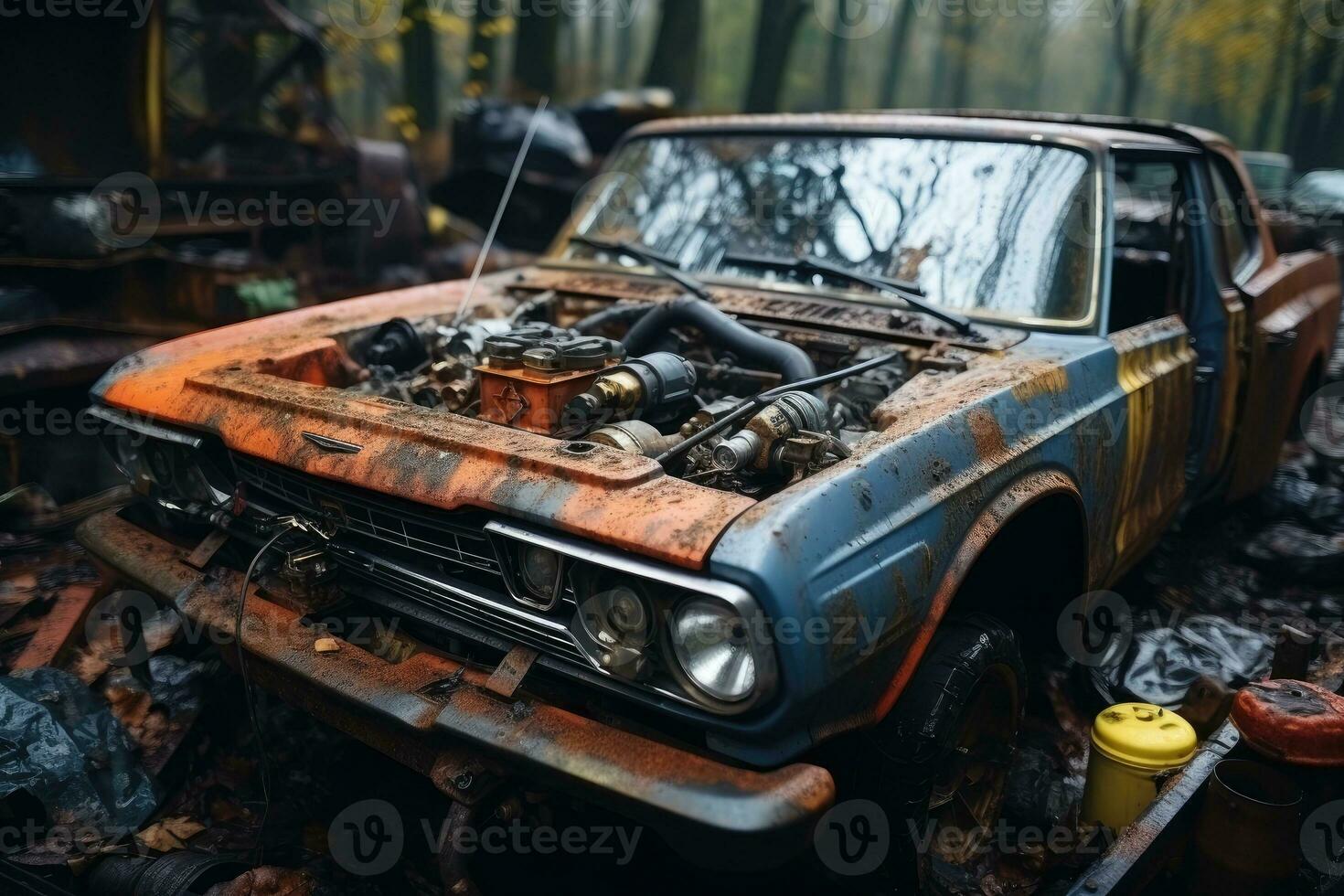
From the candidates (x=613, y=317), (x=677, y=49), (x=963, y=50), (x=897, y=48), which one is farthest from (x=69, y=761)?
(x=897, y=48)

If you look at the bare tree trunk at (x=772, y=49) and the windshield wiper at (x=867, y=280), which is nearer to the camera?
the windshield wiper at (x=867, y=280)

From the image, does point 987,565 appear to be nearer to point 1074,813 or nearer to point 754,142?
point 1074,813

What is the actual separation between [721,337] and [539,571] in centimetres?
119

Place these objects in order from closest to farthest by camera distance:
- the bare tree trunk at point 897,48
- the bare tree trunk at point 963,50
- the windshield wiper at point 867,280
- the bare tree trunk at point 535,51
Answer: the windshield wiper at point 867,280 → the bare tree trunk at point 535,51 → the bare tree trunk at point 963,50 → the bare tree trunk at point 897,48

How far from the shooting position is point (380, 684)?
220cm

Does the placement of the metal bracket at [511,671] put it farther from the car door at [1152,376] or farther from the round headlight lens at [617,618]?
the car door at [1152,376]

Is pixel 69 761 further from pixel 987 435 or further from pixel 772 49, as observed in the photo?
pixel 772 49

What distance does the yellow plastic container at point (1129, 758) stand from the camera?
2.76m

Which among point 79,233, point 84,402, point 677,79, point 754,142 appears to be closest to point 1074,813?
point 754,142

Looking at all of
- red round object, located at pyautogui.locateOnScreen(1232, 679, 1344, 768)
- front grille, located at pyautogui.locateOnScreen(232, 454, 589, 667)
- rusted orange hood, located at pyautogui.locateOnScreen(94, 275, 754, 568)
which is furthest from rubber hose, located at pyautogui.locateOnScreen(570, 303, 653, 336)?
red round object, located at pyautogui.locateOnScreen(1232, 679, 1344, 768)

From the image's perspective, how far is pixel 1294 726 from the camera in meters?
2.43

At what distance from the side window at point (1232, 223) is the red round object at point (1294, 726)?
82.9 inches

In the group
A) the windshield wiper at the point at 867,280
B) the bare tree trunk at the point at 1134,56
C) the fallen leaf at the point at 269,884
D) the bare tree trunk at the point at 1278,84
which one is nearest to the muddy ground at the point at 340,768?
the fallen leaf at the point at 269,884

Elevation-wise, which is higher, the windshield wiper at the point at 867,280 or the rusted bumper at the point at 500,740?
the windshield wiper at the point at 867,280
